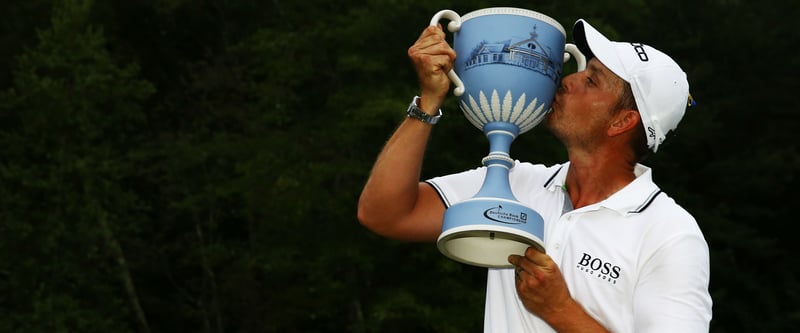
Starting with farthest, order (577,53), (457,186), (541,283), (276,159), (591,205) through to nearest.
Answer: (276,159)
(457,186)
(577,53)
(591,205)
(541,283)

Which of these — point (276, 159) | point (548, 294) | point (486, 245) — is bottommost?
point (548, 294)

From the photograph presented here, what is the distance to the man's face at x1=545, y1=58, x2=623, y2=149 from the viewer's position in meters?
3.16

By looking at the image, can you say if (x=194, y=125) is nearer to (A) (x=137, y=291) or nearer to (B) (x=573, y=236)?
(A) (x=137, y=291)

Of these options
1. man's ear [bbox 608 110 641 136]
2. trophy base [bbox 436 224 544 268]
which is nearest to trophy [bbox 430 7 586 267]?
trophy base [bbox 436 224 544 268]

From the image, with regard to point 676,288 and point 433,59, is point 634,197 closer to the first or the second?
point 676,288

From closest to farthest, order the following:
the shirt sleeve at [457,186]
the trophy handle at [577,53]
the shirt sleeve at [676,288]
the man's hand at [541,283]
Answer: the shirt sleeve at [676,288] < the man's hand at [541,283] < the trophy handle at [577,53] < the shirt sleeve at [457,186]

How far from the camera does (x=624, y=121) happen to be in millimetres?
3223

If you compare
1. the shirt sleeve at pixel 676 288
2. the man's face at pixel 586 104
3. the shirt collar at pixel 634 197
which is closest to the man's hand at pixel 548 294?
the shirt sleeve at pixel 676 288

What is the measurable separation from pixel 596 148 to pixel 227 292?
19723 mm

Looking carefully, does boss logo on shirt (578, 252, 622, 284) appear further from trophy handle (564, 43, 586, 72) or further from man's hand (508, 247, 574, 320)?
trophy handle (564, 43, 586, 72)

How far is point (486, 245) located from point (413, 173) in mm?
350

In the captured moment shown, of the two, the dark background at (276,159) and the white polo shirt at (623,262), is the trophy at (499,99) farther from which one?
the dark background at (276,159)

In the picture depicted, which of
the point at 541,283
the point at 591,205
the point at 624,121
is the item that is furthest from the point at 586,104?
the point at 541,283

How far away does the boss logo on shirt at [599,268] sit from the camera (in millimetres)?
3004
